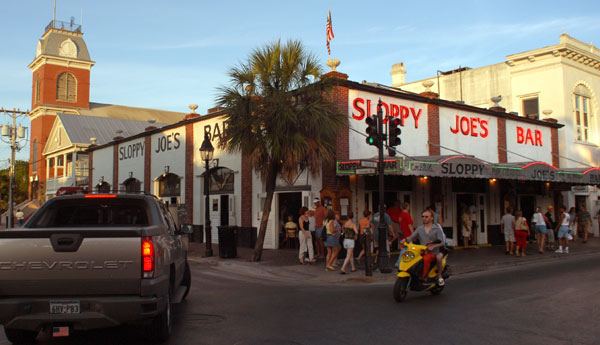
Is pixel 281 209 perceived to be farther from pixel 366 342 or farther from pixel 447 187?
pixel 366 342

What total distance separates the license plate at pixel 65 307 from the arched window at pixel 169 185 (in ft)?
67.2

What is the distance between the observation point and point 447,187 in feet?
67.6

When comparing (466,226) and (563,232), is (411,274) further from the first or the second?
(563,232)

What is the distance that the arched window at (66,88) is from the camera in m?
57.0

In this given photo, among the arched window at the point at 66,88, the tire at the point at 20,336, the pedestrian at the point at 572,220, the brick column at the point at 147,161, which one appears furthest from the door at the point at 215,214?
the arched window at the point at 66,88

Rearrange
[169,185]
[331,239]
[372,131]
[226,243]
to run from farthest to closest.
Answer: [169,185], [226,243], [331,239], [372,131]

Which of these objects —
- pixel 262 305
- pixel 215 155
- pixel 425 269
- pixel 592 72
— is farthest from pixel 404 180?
pixel 592 72

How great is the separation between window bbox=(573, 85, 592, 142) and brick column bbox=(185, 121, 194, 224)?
21.3 metres

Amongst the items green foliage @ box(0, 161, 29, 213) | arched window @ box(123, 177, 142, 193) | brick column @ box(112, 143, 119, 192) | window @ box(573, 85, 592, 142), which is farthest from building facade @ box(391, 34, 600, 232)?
green foliage @ box(0, 161, 29, 213)

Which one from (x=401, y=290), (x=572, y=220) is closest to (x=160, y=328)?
(x=401, y=290)

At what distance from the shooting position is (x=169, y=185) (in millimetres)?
26812

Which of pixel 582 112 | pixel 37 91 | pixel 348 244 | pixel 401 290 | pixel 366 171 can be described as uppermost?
pixel 37 91

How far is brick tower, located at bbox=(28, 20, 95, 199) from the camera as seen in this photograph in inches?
2138

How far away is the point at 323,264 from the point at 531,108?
2031 cm
